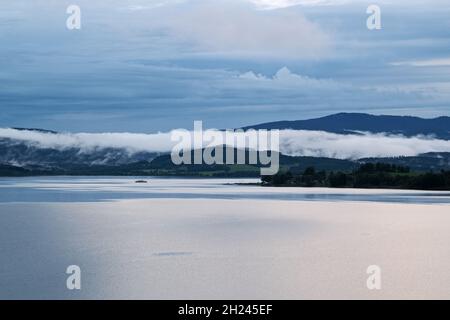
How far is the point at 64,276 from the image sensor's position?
2658cm

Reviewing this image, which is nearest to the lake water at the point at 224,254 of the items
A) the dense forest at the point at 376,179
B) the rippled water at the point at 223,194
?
the rippled water at the point at 223,194

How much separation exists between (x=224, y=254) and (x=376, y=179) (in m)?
80.8

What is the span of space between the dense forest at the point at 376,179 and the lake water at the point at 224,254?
158 feet

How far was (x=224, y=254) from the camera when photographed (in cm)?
3269

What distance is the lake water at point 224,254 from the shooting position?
24.7 metres

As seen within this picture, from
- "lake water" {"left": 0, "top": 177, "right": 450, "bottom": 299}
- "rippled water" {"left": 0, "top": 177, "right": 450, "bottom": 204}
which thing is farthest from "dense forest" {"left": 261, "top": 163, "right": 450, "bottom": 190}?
"lake water" {"left": 0, "top": 177, "right": 450, "bottom": 299}

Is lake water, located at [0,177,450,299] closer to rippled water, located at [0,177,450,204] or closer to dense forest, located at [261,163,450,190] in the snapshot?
rippled water, located at [0,177,450,204]

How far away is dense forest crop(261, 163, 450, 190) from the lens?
338 ft

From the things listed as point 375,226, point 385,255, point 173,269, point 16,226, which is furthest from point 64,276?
point 375,226

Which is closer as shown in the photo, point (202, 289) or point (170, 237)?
point (202, 289)

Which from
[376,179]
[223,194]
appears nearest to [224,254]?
[223,194]

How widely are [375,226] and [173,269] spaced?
2159cm
